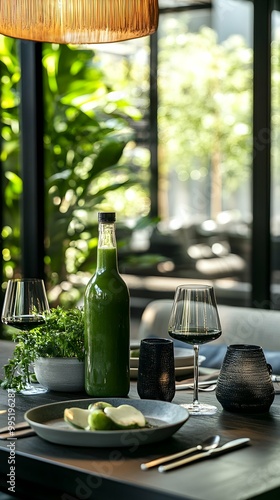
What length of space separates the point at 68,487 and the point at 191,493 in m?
0.23

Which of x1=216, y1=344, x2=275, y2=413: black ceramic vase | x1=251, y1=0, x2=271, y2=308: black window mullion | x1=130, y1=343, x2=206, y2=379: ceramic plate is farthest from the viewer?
x1=251, y1=0, x2=271, y2=308: black window mullion

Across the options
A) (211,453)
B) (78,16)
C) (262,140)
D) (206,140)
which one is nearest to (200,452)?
(211,453)

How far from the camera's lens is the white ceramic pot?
6.16ft

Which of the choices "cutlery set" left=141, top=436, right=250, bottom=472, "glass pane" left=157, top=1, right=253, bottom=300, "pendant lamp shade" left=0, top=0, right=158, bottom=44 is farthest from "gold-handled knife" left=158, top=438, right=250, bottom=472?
"glass pane" left=157, top=1, right=253, bottom=300

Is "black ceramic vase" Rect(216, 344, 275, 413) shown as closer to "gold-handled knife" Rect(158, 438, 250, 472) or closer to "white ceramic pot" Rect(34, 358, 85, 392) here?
"gold-handled knife" Rect(158, 438, 250, 472)

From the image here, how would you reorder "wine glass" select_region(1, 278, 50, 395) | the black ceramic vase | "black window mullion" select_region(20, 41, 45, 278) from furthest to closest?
"black window mullion" select_region(20, 41, 45, 278), "wine glass" select_region(1, 278, 50, 395), the black ceramic vase

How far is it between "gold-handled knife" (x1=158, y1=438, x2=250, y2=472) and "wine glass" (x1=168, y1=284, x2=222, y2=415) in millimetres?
241

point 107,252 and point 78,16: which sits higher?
point 78,16

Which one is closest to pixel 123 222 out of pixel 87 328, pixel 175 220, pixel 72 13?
pixel 175 220

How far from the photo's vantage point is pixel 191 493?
122cm

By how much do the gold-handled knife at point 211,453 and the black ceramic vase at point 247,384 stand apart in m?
0.22

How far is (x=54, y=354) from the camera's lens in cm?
190

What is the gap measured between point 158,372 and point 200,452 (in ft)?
1.18

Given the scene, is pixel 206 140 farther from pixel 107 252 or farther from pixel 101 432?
pixel 101 432
